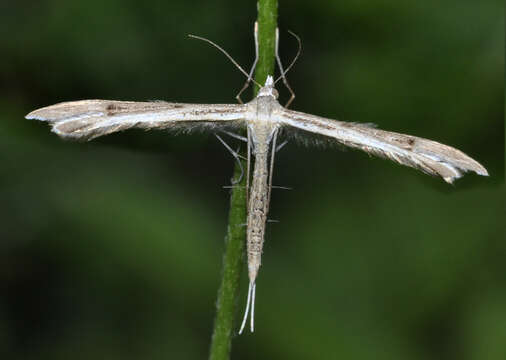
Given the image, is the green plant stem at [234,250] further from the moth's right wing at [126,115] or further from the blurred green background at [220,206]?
the blurred green background at [220,206]

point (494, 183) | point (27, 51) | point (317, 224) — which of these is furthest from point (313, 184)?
point (27, 51)

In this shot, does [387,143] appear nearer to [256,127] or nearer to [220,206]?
[256,127]

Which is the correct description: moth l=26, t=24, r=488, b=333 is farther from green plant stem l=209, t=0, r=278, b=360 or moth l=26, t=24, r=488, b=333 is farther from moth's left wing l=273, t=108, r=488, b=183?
green plant stem l=209, t=0, r=278, b=360

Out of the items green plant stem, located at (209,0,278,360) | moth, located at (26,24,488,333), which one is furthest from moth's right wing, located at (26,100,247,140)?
green plant stem, located at (209,0,278,360)

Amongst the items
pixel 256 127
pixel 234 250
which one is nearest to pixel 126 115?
pixel 256 127

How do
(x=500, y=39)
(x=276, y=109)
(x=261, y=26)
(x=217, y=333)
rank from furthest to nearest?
(x=500, y=39) < (x=276, y=109) < (x=217, y=333) < (x=261, y=26)

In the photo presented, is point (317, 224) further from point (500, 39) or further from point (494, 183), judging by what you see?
point (500, 39)
